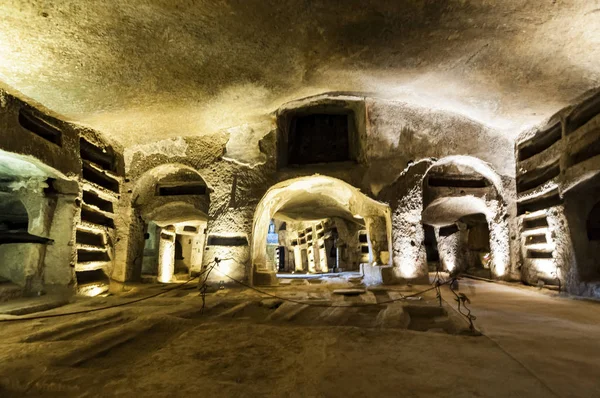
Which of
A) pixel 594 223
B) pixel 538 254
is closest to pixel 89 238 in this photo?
pixel 538 254

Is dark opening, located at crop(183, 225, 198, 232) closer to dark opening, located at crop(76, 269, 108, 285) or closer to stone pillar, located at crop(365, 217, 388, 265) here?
dark opening, located at crop(76, 269, 108, 285)

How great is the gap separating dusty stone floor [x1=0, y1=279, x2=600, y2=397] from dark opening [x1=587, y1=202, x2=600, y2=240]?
251 cm

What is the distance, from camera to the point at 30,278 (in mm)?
5762

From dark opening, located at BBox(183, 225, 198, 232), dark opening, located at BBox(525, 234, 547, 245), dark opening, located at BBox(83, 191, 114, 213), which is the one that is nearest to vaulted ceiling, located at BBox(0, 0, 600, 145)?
dark opening, located at BBox(83, 191, 114, 213)

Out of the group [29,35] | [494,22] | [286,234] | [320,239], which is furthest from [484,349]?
[286,234]

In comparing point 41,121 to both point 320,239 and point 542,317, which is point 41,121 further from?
point 320,239

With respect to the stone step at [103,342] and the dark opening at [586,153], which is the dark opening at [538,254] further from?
the stone step at [103,342]

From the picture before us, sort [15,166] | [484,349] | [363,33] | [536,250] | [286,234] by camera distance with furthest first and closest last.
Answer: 1. [286,234]
2. [536,250]
3. [15,166]
4. [363,33]
5. [484,349]

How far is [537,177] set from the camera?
7.07 m

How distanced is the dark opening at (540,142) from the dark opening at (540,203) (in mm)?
1032

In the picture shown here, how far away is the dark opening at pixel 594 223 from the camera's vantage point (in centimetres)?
632

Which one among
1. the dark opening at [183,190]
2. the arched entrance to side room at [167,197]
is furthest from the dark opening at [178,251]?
the dark opening at [183,190]

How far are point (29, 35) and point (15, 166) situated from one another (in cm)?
260

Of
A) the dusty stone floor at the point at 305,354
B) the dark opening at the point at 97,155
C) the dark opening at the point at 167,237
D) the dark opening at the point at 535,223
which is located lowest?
the dusty stone floor at the point at 305,354
